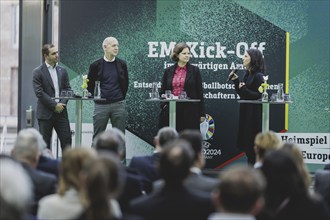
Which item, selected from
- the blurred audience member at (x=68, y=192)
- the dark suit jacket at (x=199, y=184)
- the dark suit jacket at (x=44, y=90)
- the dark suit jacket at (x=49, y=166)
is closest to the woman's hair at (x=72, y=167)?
the blurred audience member at (x=68, y=192)

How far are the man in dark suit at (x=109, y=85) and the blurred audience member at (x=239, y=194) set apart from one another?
5770mm

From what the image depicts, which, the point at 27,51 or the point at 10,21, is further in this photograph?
the point at 10,21

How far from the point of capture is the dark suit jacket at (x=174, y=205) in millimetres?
3414

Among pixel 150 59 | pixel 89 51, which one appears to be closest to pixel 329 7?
pixel 150 59

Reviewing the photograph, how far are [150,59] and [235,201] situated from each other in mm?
6395

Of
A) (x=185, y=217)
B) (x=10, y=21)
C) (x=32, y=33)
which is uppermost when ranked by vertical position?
(x=10, y=21)

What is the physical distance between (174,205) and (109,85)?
5.27 metres

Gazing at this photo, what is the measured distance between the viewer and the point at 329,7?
28.3ft

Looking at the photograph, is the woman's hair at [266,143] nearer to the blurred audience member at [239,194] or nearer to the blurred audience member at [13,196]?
the blurred audience member at [239,194]

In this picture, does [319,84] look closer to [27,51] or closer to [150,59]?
[150,59]

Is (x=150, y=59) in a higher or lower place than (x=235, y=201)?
higher

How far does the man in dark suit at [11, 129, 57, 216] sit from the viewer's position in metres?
4.34

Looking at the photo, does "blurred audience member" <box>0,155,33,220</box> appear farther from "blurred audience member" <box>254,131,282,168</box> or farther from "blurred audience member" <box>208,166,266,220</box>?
"blurred audience member" <box>254,131,282,168</box>

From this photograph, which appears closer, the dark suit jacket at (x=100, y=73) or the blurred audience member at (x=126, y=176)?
the blurred audience member at (x=126, y=176)
